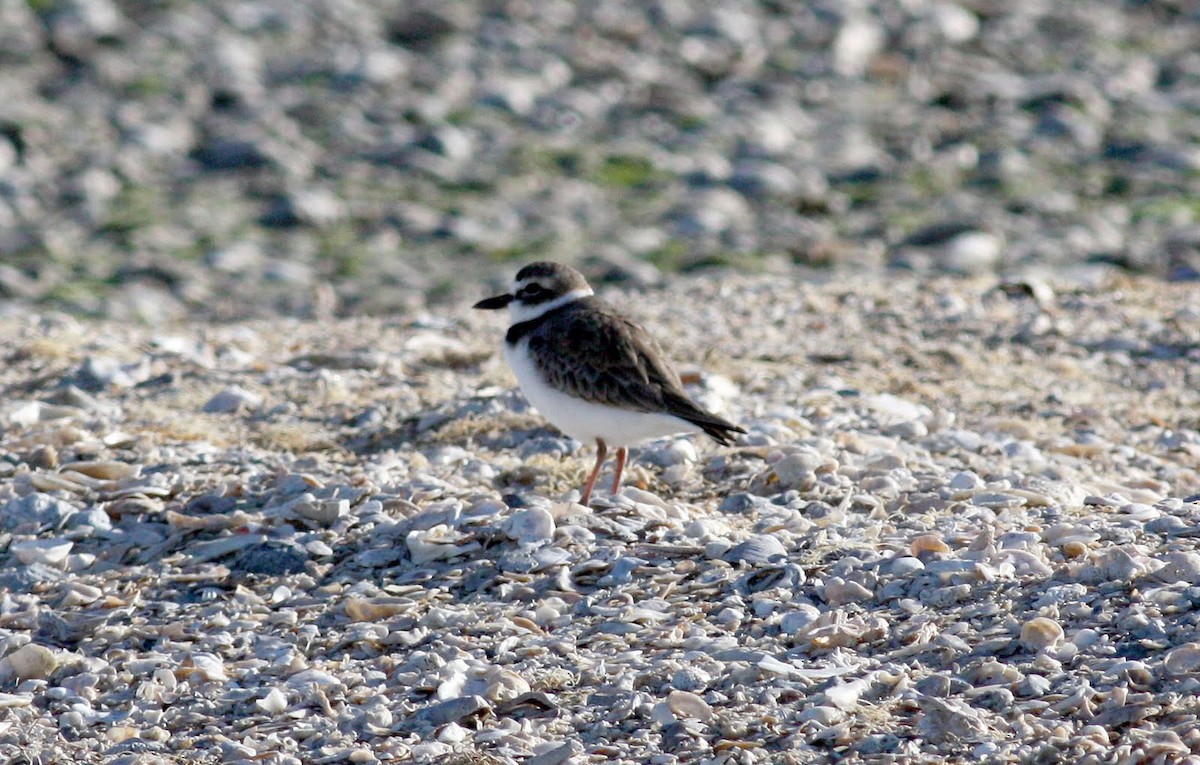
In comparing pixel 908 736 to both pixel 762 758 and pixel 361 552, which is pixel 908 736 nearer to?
pixel 762 758

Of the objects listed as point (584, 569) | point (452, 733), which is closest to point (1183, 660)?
point (584, 569)

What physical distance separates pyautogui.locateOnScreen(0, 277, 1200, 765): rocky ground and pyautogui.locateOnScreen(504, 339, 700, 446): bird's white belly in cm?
26

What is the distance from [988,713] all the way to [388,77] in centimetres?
1402

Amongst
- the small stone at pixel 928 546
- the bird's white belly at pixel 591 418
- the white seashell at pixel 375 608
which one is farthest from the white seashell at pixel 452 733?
the bird's white belly at pixel 591 418

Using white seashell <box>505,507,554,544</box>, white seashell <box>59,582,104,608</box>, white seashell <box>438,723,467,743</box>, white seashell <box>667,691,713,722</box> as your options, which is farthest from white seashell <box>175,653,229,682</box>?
white seashell <box>667,691,713,722</box>

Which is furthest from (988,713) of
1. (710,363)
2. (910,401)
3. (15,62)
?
(15,62)

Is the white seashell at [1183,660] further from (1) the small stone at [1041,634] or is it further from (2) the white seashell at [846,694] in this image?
(2) the white seashell at [846,694]

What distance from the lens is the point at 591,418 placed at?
6941 millimetres

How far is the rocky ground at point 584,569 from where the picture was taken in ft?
16.7

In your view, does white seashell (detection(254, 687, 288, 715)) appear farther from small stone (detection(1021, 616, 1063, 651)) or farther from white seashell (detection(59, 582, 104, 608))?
small stone (detection(1021, 616, 1063, 651))

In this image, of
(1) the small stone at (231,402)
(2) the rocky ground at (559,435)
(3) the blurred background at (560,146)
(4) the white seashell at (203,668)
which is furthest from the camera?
(3) the blurred background at (560,146)

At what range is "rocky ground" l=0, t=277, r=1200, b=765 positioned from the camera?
5.09 metres

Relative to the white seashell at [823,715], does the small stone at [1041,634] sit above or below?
above

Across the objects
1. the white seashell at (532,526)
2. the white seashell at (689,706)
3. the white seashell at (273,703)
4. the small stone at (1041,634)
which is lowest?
the white seashell at (273,703)
